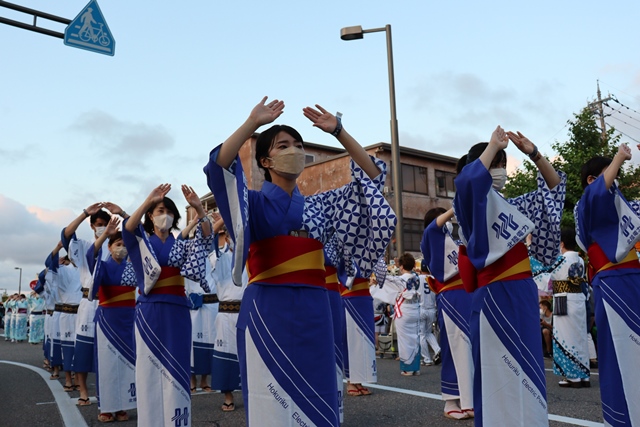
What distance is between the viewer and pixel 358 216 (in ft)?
12.5

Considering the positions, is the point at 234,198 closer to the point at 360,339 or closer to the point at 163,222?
the point at 163,222

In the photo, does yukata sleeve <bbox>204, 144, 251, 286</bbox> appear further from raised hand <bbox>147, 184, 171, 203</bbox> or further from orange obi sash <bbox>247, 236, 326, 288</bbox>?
raised hand <bbox>147, 184, 171, 203</bbox>

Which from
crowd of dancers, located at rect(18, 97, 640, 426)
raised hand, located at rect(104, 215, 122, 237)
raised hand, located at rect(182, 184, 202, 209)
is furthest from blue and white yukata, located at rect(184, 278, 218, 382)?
raised hand, located at rect(182, 184, 202, 209)

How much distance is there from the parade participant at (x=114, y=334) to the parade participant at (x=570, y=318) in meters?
5.59

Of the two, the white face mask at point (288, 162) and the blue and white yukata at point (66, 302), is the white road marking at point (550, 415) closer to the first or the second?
the white face mask at point (288, 162)

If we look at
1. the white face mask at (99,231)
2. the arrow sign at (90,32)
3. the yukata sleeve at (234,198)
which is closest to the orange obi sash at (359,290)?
the white face mask at (99,231)

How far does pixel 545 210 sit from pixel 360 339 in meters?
4.60

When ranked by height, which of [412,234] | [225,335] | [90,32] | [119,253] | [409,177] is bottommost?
[225,335]

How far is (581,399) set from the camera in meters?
7.26

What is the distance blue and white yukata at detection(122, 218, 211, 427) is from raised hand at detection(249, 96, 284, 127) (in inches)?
94.4

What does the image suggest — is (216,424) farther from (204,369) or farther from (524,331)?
(524,331)

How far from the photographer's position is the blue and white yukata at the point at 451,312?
645 centimetres

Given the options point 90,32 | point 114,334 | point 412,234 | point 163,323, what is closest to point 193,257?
point 163,323

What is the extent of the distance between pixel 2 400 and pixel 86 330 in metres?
1.62
